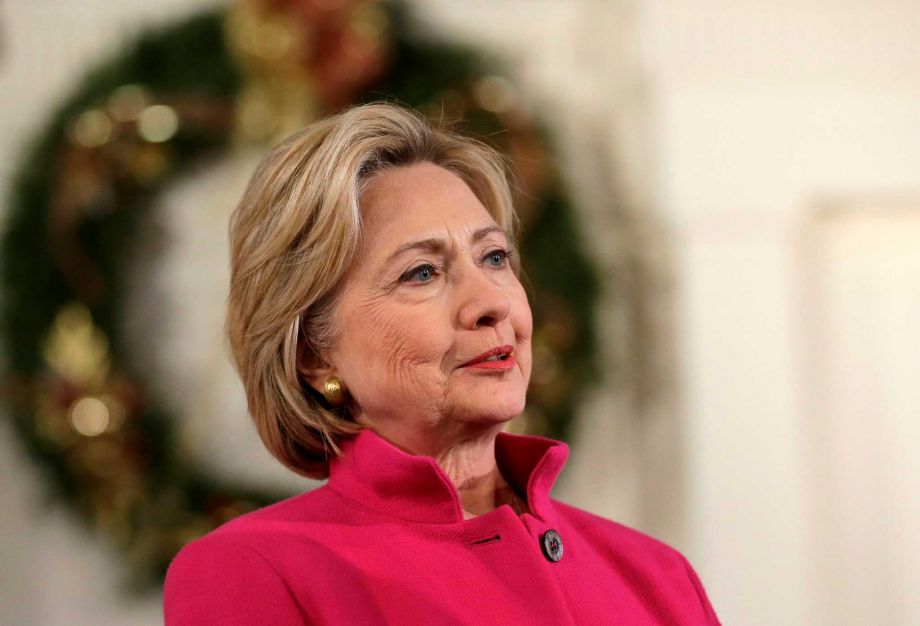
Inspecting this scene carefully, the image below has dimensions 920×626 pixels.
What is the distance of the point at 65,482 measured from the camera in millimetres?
2926

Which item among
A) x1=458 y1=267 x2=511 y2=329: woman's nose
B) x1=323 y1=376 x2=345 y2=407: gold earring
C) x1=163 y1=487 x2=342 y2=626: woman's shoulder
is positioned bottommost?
Result: x1=163 y1=487 x2=342 y2=626: woman's shoulder

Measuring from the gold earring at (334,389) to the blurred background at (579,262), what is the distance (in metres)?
1.44

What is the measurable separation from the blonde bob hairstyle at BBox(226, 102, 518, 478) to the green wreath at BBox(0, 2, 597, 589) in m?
1.19

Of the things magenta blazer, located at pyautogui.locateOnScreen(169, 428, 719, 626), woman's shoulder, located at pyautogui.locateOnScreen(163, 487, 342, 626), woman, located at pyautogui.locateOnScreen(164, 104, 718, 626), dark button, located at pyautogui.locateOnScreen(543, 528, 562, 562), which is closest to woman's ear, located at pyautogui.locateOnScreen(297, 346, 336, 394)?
woman, located at pyautogui.locateOnScreen(164, 104, 718, 626)

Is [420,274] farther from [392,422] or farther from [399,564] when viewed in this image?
[399,564]

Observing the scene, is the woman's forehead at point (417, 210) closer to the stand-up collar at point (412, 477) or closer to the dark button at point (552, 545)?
the stand-up collar at point (412, 477)

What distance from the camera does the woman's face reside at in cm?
147

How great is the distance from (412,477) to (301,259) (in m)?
0.36

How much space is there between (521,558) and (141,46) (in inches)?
89.5

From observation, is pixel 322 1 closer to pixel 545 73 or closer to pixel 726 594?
pixel 545 73

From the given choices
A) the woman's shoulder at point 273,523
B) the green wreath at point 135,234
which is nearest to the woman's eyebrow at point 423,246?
the woman's shoulder at point 273,523

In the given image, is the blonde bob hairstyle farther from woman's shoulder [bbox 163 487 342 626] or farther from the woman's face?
woman's shoulder [bbox 163 487 342 626]

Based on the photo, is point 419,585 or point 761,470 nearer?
point 419,585

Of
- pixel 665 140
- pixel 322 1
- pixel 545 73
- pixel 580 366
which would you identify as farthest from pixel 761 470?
pixel 322 1
